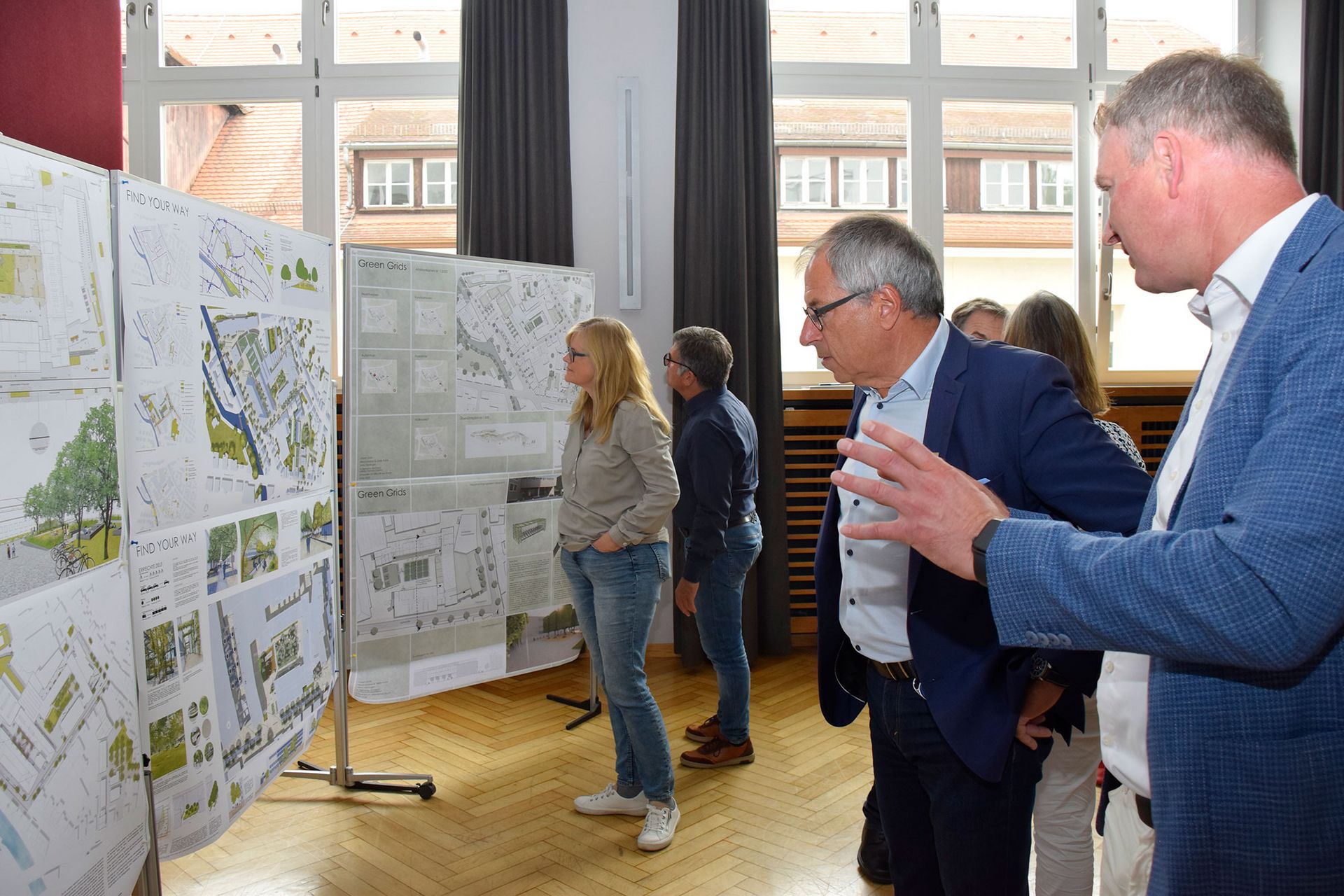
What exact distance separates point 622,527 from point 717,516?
0.51 m

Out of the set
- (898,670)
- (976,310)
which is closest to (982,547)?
(898,670)

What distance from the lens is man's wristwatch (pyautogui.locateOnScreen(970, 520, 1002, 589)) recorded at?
798 mm

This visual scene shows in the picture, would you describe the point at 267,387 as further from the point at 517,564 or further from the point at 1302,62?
the point at 1302,62

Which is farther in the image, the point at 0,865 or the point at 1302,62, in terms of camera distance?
the point at 1302,62

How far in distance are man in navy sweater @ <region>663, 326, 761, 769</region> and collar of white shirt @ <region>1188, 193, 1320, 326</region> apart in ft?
7.24

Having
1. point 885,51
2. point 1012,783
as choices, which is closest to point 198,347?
point 1012,783

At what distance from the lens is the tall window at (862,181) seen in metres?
4.89

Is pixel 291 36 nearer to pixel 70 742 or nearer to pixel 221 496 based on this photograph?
pixel 221 496

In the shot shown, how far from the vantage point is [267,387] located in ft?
7.79

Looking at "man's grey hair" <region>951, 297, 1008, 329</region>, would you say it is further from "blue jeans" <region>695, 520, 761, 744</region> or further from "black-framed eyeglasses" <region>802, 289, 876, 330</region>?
"black-framed eyeglasses" <region>802, 289, 876, 330</region>

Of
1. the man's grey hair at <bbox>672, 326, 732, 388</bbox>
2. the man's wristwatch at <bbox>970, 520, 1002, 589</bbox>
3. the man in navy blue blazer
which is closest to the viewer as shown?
the man's wristwatch at <bbox>970, 520, 1002, 589</bbox>

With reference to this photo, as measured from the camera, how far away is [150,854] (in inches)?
72.1

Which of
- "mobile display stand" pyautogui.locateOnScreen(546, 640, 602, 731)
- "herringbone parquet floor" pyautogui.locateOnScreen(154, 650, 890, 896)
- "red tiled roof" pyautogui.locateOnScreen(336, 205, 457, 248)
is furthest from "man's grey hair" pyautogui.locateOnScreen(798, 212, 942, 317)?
"red tiled roof" pyautogui.locateOnScreen(336, 205, 457, 248)

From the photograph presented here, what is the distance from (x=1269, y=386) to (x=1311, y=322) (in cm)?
6
